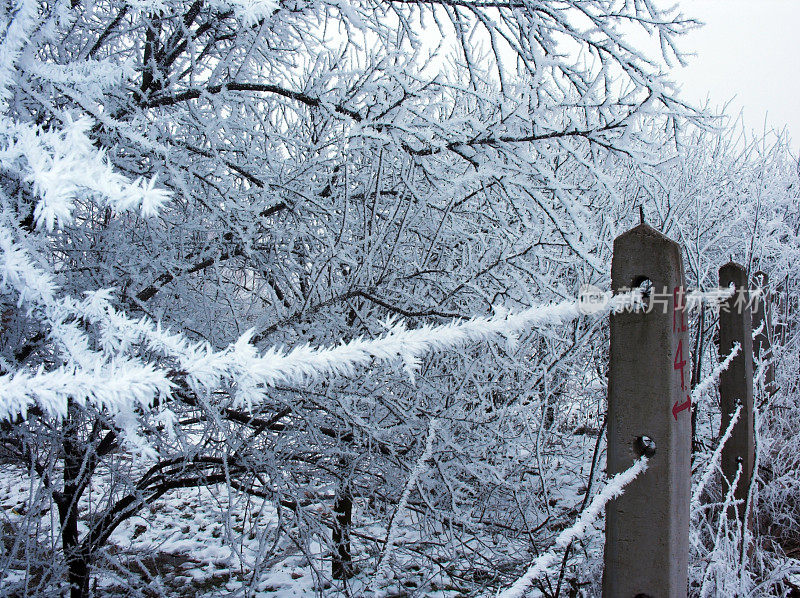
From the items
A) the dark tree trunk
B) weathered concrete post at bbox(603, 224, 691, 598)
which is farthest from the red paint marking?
the dark tree trunk

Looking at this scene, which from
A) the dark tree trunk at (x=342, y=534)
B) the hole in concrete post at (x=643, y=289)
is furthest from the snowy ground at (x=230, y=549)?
the hole in concrete post at (x=643, y=289)

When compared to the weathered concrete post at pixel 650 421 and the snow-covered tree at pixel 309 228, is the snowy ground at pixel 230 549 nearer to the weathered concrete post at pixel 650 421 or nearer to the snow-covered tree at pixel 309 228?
the snow-covered tree at pixel 309 228

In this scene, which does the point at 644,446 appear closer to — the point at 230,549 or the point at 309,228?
the point at 309,228

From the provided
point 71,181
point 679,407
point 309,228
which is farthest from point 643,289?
point 309,228

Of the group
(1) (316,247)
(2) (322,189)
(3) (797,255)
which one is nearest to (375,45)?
(2) (322,189)

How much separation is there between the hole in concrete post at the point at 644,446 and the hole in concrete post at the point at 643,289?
0.30m

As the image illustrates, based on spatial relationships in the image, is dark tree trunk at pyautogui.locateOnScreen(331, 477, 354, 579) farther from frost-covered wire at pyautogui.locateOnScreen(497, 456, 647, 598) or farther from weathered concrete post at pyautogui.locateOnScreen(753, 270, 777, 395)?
weathered concrete post at pyautogui.locateOnScreen(753, 270, 777, 395)

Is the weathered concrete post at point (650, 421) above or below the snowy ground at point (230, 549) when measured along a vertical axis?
above

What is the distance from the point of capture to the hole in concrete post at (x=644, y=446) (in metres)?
1.21

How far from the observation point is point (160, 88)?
2.37m

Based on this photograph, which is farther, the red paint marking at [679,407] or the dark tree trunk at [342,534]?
the dark tree trunk at [342,534]

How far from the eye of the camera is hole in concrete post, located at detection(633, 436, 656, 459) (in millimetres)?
1210

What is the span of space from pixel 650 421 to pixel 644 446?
0.19 feet

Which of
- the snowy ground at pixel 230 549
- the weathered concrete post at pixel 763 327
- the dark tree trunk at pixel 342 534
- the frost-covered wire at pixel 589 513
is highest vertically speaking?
the weathered concrete post at pixel 763 327
